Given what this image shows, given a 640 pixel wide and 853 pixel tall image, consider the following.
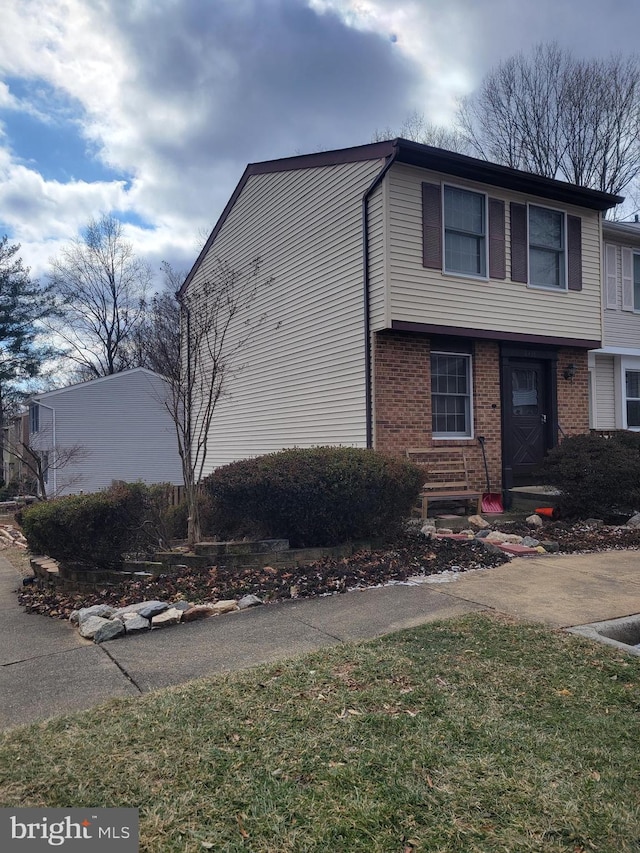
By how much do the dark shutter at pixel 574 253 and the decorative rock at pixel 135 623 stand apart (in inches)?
401

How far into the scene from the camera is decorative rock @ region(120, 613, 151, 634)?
191 inches

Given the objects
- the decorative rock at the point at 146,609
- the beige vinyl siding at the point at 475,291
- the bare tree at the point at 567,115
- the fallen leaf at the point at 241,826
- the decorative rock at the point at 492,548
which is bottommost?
the fallen leaf at the point at 241,826

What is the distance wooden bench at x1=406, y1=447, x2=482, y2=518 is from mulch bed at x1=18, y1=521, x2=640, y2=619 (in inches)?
84.4

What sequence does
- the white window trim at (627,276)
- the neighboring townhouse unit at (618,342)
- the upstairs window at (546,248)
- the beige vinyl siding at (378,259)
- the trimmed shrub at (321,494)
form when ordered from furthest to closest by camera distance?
the white window trim at (627,276), the neighboring townhouse unit at (618,342), the upstairs window at (546,248), the beige vinyl siding at (378,259), the trimmed shrub at (321,494)

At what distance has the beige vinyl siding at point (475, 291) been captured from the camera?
9.92 meters

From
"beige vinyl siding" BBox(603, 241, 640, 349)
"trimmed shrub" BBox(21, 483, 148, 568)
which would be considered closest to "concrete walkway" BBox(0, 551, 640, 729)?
"trimmed shrub" BBox(21, 483, 148, 568)

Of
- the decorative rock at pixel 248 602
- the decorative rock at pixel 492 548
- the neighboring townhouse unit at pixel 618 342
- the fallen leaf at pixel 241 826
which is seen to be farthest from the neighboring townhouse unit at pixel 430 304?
the fallen leaf at pixel 241 826

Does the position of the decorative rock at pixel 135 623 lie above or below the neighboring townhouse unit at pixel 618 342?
below

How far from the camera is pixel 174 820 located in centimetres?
235

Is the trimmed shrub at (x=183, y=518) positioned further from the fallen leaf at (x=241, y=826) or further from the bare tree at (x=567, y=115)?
the bare tree at (x=567, y=115)

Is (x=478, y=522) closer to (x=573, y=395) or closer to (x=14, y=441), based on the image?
(x=573, y=395)

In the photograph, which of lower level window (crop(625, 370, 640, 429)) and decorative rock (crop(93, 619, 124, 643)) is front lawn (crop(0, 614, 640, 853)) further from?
lower level window (crop(625, 370, 640, 429))

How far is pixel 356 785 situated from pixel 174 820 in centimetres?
74

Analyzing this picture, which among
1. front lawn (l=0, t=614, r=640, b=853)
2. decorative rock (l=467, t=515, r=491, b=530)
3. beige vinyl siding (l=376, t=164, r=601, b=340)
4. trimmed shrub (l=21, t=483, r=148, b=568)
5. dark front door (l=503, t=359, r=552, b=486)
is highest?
beige vinyl siding (l=376, t=164, r=601, b=340)
